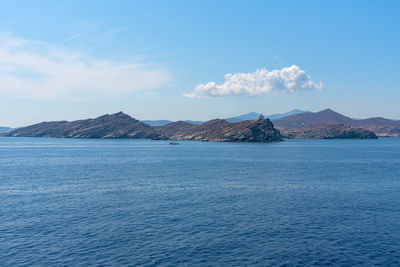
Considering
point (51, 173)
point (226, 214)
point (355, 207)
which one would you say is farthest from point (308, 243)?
point (51, 173)

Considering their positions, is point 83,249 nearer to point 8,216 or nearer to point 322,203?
point 8,216

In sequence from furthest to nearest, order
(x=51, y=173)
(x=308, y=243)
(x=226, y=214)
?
(x=51, y=173), (x=226, y=214), (x=308, y=243)

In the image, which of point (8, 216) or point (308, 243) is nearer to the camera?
point (308, 243)

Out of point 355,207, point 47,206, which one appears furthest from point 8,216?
point 355,207

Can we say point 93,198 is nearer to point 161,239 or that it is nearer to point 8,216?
point 8,216

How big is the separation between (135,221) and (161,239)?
357 inches

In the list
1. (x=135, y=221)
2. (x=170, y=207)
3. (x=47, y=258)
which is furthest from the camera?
(x=170, y=207)

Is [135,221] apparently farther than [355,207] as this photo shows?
No

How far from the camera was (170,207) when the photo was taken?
55.0m

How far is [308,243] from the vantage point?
38.5 m

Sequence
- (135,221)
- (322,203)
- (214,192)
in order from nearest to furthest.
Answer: (135,221) → (322,203) → (214,192)

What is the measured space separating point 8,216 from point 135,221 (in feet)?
69.8

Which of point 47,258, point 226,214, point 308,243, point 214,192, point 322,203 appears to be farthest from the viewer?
point 214,192

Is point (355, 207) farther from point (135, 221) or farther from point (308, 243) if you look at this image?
point (135, 221)
